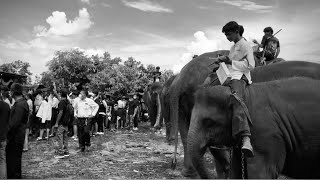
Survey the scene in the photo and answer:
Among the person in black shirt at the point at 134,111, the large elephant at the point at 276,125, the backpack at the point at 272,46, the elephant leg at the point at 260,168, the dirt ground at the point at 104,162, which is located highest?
the backpack at the point at 272,46

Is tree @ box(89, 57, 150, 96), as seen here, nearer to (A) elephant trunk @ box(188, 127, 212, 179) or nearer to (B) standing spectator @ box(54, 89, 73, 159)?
(B) standing spectator @ box(54, 89, 73, 159)

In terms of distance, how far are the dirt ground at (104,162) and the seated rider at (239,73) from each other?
390cm

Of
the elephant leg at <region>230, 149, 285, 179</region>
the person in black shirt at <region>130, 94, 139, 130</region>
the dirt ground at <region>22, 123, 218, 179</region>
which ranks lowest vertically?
the dirt ground at <region>22, 123, 218, 179</region>

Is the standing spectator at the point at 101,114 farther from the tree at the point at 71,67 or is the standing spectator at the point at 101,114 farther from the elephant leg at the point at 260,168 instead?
the tree at the point at 71,67

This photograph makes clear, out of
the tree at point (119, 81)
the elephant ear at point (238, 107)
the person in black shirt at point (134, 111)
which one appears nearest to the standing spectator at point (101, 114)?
the person in black shirt at point (134, 111)

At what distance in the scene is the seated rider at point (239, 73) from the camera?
4094mm

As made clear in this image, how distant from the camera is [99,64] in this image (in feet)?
201

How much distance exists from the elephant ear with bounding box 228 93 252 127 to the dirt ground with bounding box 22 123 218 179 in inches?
160

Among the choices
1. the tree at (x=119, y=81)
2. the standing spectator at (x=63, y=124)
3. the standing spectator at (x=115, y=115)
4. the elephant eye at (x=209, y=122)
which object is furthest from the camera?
the tree at (x=119, y=81)

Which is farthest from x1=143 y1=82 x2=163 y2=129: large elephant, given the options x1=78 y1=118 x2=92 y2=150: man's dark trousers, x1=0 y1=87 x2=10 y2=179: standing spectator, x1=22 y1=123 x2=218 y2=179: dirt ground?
x1=0 y1=87 x2=10 y2=179: standing spectator

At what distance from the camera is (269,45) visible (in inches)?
324

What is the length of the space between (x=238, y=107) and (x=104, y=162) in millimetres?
6224

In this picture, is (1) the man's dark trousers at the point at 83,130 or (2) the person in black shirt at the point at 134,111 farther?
(2) the person in black shirt at the point at 134,111

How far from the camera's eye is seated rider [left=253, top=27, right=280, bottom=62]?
320 inches
